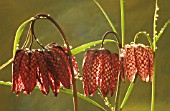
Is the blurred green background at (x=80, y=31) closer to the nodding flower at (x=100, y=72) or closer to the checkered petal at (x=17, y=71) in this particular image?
the nodding flower at (x=100, y=72)

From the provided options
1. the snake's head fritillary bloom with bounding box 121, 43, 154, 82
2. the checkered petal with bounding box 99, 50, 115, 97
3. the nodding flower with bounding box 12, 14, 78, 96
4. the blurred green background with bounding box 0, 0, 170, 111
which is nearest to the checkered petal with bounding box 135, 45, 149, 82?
the snake's head fritillary bloom with bounding box 121, 43, 154, 82

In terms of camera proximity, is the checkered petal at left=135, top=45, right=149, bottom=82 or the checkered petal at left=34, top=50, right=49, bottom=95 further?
the checkered petal at left=135, top=45, right=149, bottom=82

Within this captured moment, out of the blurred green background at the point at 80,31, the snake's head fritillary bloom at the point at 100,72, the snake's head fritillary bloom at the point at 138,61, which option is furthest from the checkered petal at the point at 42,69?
the blurred green background at the point at 80,31

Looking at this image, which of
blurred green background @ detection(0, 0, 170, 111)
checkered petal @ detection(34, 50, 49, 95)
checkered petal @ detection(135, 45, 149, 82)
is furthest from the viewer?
blurred green background @ detection(0, 0, 170, 111)

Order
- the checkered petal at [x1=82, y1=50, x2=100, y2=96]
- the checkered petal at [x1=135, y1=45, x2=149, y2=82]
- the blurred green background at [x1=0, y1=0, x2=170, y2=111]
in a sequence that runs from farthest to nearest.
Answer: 1. the blurred green background at [x1=0, y1=0, x2=170, y2=111]
2. the checkered petal at [x1=135, y1=45, x2=149, y2=82]
3. the checkered petal at [x1=82, y1=50, x2=100, y2=96]

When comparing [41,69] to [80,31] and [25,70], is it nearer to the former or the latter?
[25,70]

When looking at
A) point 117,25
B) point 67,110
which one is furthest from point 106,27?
point 67,110

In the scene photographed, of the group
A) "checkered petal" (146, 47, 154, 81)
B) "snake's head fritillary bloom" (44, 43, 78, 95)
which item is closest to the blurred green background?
"checkered petal" (146, 47, 154, 81)

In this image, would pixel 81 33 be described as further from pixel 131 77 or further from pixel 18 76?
pixel 18 76

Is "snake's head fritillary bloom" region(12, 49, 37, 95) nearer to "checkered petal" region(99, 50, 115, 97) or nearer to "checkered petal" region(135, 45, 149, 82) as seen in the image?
"checkered petal" region(99, 50, 115, 97)
